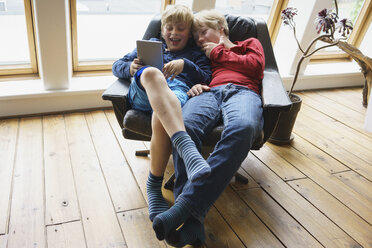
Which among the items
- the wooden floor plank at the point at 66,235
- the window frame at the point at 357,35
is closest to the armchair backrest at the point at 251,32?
the wooden floor plank at the point at 66,235

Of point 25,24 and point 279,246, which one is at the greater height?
point 25,24

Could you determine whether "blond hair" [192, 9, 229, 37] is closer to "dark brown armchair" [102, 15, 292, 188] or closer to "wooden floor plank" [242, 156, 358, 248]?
"dark brown armchair" [102, 15, 292, 188]

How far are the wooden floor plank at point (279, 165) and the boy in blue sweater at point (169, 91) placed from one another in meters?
A: 0.70

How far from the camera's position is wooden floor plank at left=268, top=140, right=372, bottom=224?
1.74 metres

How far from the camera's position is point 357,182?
1.96 meters

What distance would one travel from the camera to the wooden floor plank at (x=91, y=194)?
1.40m

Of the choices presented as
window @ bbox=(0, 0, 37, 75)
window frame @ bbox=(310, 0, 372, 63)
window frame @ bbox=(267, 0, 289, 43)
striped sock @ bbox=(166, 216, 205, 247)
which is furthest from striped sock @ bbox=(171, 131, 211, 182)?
window frame @ bbox=(310, 0, 372, 63)

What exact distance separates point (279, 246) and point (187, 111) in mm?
763

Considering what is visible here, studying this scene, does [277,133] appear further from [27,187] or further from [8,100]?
[8,100]

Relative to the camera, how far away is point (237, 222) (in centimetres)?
155

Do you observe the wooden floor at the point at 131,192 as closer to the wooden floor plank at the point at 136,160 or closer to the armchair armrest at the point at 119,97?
the wooden floor plank at the point at 136,160

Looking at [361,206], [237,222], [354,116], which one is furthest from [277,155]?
[354,116]

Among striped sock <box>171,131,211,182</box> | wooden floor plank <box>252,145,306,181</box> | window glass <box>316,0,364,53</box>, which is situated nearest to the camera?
striped sock <box>171,131,211,182</box>

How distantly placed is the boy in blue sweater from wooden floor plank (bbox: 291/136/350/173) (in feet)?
3.13
